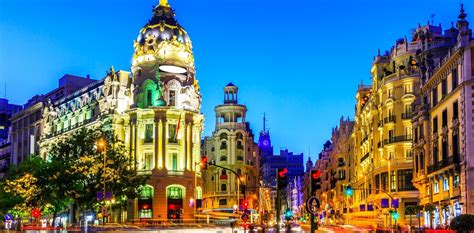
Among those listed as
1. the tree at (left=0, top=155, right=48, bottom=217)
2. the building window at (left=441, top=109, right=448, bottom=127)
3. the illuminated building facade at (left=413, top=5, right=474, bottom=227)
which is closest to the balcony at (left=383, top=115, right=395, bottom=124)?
the illuminated building facade at (left=413, top=5, right=474, bottom=227)

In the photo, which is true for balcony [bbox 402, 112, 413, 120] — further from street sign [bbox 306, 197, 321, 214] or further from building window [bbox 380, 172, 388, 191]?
street sign [bbox 306, 197, 321, 214]

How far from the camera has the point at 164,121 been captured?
330ft

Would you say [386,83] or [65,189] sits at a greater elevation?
[386,83]

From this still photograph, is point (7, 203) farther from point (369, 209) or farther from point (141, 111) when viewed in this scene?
point (369, 209)

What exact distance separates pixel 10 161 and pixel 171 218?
67.1m

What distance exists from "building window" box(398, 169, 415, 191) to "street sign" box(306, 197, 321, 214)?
64.5m

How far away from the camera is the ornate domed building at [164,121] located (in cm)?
9844

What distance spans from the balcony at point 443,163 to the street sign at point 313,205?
38.4 metres

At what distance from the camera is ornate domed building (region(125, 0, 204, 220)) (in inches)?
3875

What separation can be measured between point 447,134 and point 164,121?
5275 cm

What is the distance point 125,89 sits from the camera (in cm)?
10725

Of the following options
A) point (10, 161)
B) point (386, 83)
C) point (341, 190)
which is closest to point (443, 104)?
point (386, 83)

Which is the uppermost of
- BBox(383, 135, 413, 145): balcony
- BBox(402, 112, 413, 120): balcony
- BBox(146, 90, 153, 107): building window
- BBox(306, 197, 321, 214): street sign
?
BBox(146, 90, 153, 107): building window

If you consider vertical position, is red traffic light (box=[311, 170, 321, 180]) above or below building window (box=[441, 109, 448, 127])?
below
